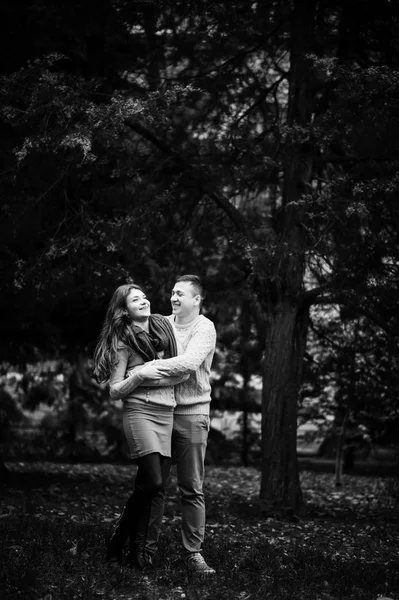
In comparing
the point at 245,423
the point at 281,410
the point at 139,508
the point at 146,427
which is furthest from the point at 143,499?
the point at 245,423

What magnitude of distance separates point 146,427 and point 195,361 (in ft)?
1.79

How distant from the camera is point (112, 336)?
5.09 m

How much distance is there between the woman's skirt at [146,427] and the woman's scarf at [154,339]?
Answer: 0.33 m

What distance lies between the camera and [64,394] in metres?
14.1

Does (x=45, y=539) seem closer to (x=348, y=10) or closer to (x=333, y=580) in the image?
(x=333, y=580)

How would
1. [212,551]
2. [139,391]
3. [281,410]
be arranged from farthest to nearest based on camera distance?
[281,410] → [212,551] → [139,391]

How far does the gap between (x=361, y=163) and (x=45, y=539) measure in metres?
4.90

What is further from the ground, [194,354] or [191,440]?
[194,354]

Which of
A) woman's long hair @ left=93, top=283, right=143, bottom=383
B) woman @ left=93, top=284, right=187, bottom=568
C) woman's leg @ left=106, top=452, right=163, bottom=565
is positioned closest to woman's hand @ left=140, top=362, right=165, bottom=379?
woman @ left=93, top=284, right=187, bottom=568

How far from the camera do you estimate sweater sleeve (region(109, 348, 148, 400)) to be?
16.0 ft

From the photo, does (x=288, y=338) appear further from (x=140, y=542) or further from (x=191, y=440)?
(x=140, y=542)

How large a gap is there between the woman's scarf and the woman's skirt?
1.10 feet

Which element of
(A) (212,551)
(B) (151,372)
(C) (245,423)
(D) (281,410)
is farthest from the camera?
(C) (245,423)

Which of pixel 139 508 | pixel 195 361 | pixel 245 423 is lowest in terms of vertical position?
pixel 139 508
